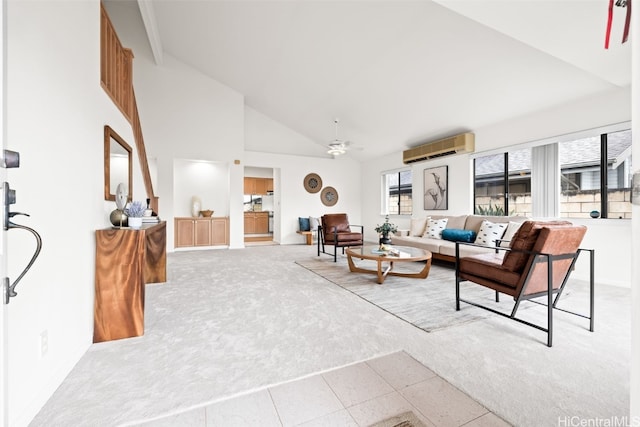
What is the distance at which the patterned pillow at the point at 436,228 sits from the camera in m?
5.34

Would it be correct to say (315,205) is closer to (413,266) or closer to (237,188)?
(237,188)

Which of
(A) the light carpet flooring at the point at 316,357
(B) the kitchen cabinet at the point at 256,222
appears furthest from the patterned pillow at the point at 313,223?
(A) the light carpet flooring at the point at 316,357

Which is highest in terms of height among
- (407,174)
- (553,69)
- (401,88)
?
(401,88)

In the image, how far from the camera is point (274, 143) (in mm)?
8266

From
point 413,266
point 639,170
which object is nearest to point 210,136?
point 413,266

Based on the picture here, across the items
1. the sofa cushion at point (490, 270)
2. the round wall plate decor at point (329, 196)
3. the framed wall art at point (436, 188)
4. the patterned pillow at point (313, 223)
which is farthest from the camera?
the round wall plate decor at point (329, 196)

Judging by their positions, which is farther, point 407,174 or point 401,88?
point 407,174

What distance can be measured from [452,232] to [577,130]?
222 cm

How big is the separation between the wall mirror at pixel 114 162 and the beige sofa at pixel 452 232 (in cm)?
448

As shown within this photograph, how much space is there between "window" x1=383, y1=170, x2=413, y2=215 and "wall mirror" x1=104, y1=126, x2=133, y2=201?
19.8 ft

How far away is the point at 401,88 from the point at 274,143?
4.37 meters

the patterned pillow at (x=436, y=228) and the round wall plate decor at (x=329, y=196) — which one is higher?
the round wall plate decor at (x=329, y=196)

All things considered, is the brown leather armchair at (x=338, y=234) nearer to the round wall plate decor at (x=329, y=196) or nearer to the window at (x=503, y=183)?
the window at (x=503, y=183)

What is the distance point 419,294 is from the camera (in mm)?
3230
